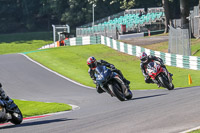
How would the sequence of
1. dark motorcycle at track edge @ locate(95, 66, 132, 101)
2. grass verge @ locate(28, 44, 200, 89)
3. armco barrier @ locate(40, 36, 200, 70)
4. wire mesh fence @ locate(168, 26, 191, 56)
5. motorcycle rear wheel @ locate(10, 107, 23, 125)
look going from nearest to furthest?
1. motorcycle rear wheel @ locate(10, 107, 23, 125)
2. dark motorcycle at track edge @ locate(95, 66, 132, 101)
3. grass verge @ locate(28, 44, 200, 89)
4. armco barrier @ locate(40, 36, 200, 70)
5. wire mesh fence @ locate(168, 26, 191, 56)

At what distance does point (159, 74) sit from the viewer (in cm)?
1727

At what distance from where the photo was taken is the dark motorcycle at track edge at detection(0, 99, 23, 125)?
10.9 m

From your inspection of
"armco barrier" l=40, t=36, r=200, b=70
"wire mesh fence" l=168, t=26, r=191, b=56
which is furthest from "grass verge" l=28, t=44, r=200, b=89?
"wire mesh fence" l=168, t=26, r=191, b=56

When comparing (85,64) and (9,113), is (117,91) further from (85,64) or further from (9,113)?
(85,64)

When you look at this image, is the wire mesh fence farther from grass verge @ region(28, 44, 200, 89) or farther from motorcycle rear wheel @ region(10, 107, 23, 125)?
motorcycle rear wheel @ region(10, 107, 23, 125)

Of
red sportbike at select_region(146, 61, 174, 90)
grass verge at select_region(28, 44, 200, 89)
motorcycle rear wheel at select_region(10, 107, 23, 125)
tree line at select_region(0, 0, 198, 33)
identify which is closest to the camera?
motorcycle rear wheel at select_region(10, 107, 23, 125)

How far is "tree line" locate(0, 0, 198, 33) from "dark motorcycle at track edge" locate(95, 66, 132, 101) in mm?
61350

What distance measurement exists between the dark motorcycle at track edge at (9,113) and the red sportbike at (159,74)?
7156mm

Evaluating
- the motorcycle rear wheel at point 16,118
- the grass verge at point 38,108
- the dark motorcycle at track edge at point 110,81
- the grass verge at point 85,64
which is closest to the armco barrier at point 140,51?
the grass verge at point 85,64

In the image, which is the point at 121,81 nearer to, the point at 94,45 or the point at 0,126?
the point at 0,126

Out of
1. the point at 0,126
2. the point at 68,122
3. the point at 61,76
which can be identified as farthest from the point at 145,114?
the point at 61,76

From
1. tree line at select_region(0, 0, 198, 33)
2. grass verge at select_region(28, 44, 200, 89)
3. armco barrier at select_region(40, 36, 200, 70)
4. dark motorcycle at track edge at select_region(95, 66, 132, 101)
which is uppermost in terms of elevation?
tree line at select_region(0, 0, 198, 33)

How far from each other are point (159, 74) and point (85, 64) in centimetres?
1846

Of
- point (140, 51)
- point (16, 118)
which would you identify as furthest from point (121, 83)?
point (140, 51)
